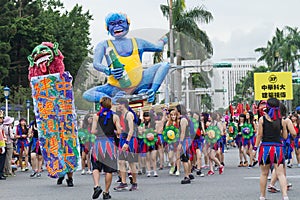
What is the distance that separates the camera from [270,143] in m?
9.77

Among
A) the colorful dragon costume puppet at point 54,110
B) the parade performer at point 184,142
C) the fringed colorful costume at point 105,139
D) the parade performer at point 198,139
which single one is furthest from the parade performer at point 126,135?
the parade performer at point 198,139

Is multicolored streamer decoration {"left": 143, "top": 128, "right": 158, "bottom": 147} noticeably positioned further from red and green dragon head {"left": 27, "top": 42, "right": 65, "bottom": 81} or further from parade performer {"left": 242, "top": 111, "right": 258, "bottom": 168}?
parade performer {"left": 242, "top": 111, "right": 258, "bottom": 168}

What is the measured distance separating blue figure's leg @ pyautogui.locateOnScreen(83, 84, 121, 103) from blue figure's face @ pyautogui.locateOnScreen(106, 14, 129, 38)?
49.8 inches

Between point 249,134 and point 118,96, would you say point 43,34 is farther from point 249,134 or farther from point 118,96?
point 118,96

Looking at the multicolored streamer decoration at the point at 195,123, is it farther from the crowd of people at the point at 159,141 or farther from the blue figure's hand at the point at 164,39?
the blue figure's hand at the point at 164,39

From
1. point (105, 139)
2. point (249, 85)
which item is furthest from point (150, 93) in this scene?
point (249, 85)

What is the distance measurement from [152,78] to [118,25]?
1.49 m

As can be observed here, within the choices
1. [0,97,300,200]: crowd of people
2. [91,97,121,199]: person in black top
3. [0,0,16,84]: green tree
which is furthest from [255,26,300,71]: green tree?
[91,97,121,199]: person in black top

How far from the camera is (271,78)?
89.8ft

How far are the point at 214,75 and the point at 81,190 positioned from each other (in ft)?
12.2

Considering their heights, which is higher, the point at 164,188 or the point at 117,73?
the point at 117,73

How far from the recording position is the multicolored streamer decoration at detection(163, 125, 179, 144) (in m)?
13.6

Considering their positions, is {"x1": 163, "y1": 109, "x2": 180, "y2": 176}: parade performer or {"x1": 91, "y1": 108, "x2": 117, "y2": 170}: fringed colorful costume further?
{"x1": 163, "y1": 109, "x2": 180, "y2": 176}: parade performer

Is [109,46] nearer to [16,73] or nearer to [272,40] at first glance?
[16,73]
